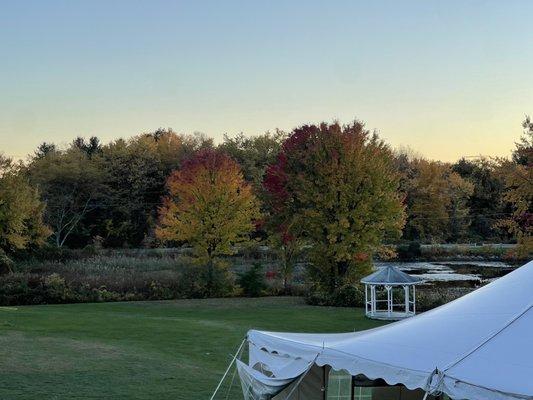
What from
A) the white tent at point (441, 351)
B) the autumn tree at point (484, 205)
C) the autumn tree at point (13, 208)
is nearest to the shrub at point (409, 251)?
the autumn tree at point (484, 205)

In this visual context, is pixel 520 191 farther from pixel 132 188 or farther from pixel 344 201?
pixel 132 188

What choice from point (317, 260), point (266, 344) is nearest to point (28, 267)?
point (317, 260)

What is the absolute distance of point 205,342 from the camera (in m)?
19.0

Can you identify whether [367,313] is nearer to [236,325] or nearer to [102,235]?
[236,325]

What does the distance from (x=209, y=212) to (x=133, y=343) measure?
711 inches

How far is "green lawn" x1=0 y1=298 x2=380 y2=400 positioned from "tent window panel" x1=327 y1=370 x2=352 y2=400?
11.1 feet

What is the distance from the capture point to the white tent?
6.42m

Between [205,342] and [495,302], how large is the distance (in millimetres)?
12139

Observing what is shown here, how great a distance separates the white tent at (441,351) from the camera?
6.42m

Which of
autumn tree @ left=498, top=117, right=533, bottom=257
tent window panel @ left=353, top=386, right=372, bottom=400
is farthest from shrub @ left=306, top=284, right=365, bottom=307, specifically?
tent window panel @ left=353, top=386, right=372, bottom=400

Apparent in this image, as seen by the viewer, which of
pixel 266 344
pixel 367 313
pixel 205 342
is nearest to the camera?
pixel 266 344

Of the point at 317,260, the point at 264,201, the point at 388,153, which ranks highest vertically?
the point at 388,153

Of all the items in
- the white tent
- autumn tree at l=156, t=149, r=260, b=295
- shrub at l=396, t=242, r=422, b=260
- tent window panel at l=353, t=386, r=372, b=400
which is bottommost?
shrub at l=396, t=242, r=422, b=260

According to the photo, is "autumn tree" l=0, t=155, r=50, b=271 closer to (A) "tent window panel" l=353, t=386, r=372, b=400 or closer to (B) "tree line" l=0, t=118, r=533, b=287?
(B) "tree line" l=0, t=118, r=533, b=287
